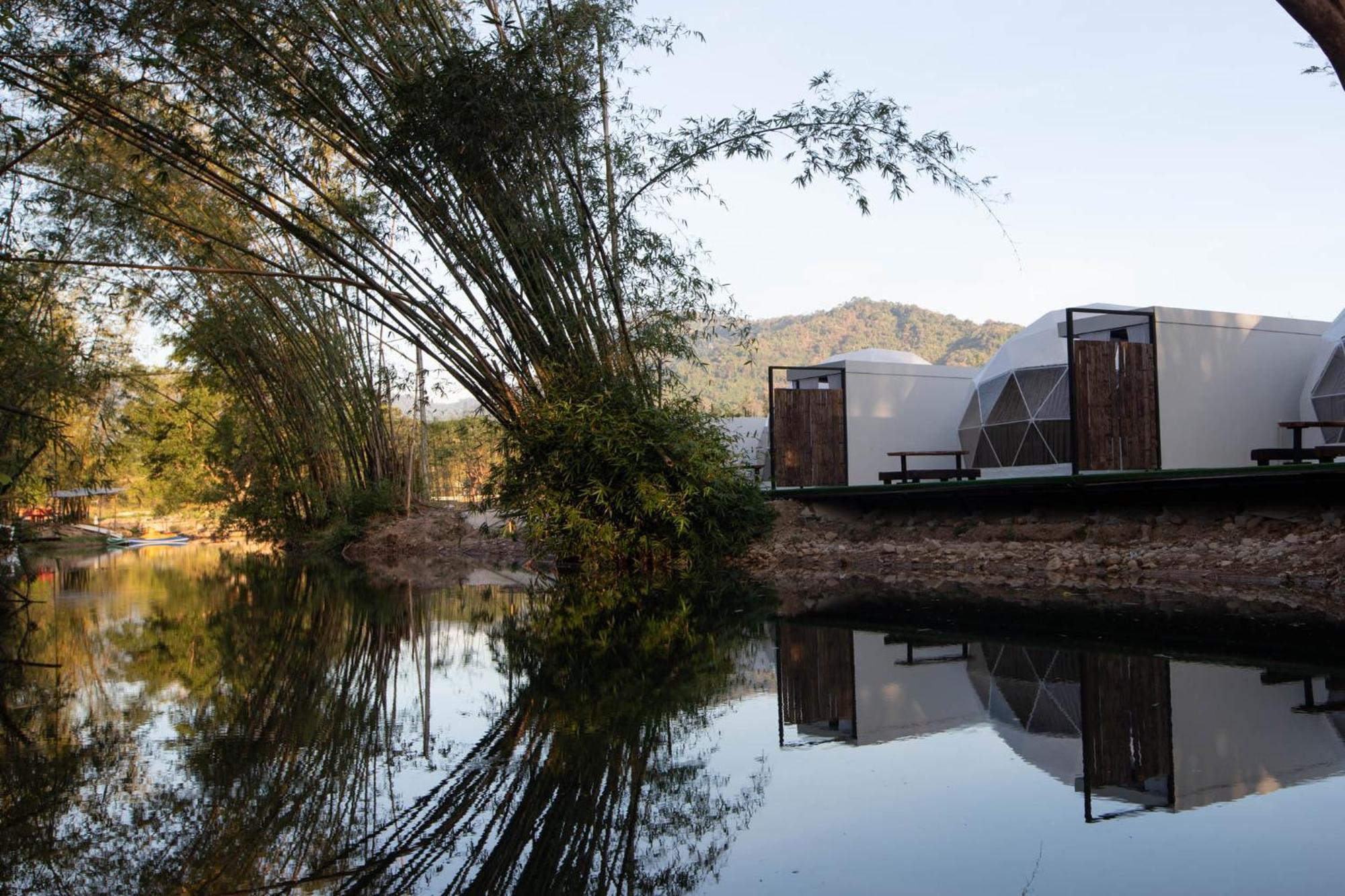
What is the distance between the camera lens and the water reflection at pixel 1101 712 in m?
2.58

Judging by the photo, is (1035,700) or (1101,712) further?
(1035,700)

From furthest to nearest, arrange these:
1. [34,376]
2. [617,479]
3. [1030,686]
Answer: [617,479]
[34,376]
[1030,686]

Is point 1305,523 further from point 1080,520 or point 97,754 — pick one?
point 97,754

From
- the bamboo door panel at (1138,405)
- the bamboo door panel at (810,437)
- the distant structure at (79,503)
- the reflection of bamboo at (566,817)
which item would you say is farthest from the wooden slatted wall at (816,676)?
the distant structure at (79,503)

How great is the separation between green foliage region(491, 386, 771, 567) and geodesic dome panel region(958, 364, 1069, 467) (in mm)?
5617

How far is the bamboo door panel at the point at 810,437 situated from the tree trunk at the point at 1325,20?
34.2 feet

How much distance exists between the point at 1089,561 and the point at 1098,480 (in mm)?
707

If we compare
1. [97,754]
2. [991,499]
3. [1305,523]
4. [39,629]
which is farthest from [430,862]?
[991,499]

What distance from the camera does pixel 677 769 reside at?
274 centimetres

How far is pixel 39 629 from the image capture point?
6457 mm

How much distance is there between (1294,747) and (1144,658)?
1296mm

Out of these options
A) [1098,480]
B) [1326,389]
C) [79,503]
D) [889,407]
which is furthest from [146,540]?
[1326,389]

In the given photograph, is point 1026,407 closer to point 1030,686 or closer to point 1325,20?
point 1030,686

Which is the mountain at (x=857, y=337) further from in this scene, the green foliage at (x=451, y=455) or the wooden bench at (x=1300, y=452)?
the wooden bench at (x=1300, y=452)
